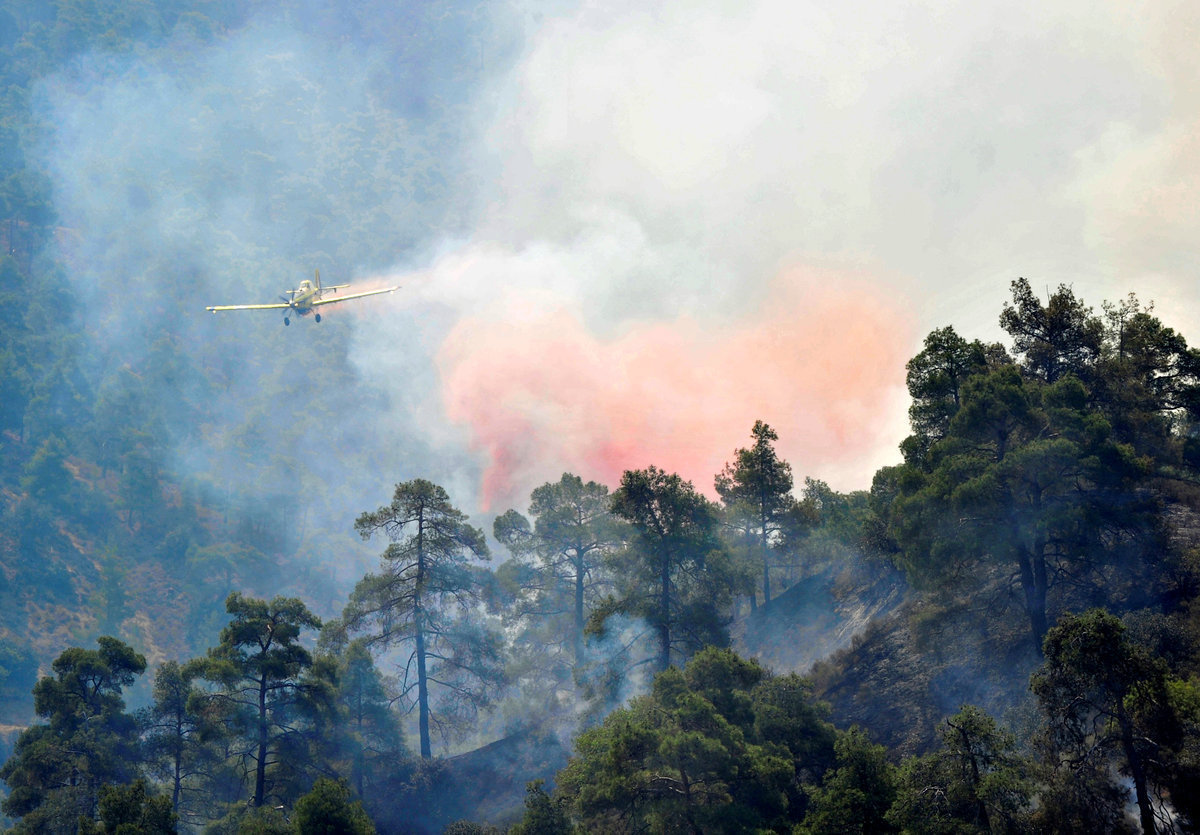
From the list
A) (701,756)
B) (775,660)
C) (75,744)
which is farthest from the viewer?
(775,660)

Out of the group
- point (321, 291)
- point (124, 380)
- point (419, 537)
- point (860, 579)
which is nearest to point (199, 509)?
point (124, 380)

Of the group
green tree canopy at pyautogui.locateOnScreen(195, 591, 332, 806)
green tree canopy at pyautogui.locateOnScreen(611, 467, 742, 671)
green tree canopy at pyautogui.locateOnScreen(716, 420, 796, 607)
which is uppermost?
green tree canopy at pyautogui.locateOnScreen(716, 420, 796, 607)

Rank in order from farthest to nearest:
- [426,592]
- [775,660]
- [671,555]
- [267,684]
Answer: [775,660]
[426,592]
[671,555]
[267,684]

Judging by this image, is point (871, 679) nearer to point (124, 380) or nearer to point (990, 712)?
point (990, 712)

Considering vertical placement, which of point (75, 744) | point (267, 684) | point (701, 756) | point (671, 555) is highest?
point (671, 555)

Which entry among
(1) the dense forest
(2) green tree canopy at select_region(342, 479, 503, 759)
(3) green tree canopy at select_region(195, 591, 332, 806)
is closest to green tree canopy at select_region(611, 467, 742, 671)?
(1) the dense forest

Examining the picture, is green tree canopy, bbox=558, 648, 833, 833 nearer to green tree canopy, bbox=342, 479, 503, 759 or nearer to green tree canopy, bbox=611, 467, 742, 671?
green tree canopy, bbox=611, 467, 742, 671

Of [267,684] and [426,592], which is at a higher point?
[426,592]

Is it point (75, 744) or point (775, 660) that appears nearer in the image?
point (75, 744)

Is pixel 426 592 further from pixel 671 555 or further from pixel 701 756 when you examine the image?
pixel 701 756

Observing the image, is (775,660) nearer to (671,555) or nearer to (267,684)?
(671,555)

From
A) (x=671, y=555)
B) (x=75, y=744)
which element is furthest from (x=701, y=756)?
(x=75, y=744)

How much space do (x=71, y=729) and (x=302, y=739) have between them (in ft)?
38.4

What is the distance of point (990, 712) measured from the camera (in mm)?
38344
